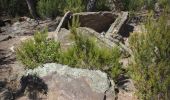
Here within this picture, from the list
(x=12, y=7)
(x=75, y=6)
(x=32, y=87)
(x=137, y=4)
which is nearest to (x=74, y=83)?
(x=32, y=87)

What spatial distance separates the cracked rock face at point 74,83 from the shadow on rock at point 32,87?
8cm

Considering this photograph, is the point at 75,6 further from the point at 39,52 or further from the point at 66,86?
the point at 66,86

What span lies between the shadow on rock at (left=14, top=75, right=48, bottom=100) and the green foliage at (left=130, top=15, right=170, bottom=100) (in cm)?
158

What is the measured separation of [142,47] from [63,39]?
11.0 ft

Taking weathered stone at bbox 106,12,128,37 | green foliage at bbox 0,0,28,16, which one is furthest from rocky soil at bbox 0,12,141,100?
green foliage at bbox 0,0,28,16

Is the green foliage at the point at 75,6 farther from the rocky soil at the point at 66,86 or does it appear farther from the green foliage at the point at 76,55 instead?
the rocky soil at the point at 66,86

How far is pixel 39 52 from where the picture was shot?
7289 millimetres

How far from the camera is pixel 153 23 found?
638 cm

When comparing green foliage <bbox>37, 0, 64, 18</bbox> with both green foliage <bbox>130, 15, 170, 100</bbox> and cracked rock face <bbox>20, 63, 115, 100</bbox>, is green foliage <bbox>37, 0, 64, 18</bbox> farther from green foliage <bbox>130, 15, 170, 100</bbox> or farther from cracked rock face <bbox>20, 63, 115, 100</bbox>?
green foliage <bbox>130, 15, 170, 100</bbox>

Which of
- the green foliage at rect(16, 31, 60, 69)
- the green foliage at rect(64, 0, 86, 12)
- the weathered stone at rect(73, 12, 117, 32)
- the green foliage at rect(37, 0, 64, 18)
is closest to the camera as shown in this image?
the green foliage at rect(16, 31, 60, 69)

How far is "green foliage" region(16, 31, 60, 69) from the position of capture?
7.10 m

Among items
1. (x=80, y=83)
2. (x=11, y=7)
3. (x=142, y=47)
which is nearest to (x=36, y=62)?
(x=80, y=83)

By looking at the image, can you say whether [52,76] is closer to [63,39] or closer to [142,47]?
[142,47]

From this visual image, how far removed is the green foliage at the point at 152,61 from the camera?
5828 millimetres
